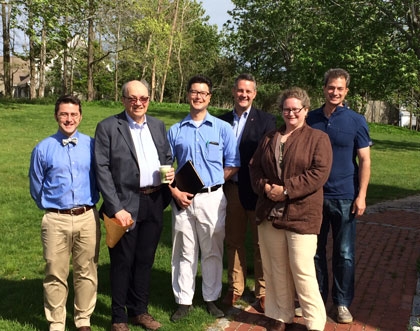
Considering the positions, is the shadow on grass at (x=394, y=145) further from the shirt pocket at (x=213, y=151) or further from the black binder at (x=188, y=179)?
the black binder at (x=188, y=179)

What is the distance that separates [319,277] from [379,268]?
1.92 m

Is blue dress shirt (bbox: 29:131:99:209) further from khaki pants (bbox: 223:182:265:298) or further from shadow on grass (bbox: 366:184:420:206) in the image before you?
shadow on grass (bbox: 366:184:420:206)

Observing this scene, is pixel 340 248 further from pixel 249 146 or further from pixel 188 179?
pixel 188 179

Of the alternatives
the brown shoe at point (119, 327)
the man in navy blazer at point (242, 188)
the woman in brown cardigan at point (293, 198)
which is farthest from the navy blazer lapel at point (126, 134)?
the brown shoe at point (119, 327)

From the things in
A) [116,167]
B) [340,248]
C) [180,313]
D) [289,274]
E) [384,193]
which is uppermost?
[116,167]

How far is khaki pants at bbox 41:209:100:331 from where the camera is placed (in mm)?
3867

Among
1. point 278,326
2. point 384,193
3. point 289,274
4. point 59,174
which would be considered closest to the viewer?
point 59,174

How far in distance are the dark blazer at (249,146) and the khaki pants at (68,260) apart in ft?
4.71

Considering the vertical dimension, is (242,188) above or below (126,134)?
below

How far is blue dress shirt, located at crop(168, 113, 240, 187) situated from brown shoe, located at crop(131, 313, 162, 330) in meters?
1.31

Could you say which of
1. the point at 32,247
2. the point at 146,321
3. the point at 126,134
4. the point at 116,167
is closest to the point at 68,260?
the point at 116,167

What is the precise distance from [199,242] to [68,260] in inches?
48.2

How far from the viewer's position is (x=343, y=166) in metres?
4.33

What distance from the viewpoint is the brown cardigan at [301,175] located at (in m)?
3.83
